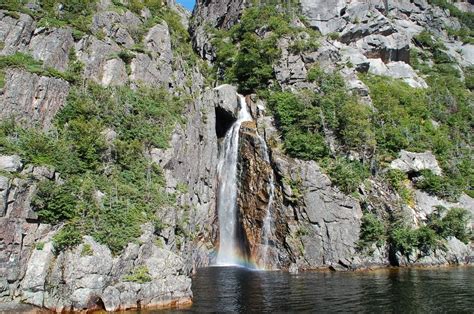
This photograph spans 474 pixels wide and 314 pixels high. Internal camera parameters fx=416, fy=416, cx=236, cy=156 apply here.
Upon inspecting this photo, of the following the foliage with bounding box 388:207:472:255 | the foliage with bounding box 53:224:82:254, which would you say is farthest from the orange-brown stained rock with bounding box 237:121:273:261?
the foliage with bounding box 53:224:82:254

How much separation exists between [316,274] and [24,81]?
27715mm

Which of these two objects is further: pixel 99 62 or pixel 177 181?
pixel 99 62

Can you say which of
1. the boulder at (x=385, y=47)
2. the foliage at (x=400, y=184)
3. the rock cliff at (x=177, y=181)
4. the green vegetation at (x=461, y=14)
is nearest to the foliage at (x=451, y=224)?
the rock cliff at (x=177, y=181)

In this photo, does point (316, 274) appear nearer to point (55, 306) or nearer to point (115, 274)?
point (115, 274)

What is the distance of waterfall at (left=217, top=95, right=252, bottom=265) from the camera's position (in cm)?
4412

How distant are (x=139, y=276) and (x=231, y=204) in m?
22.2

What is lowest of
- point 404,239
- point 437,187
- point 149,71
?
point 404,239

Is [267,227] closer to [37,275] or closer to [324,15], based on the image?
[37,275]

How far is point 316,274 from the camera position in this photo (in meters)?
34.8

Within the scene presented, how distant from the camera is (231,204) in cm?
4506

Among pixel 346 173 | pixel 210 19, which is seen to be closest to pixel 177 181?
pixel 346 173

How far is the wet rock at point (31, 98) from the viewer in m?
30.1

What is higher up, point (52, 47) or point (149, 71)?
point (149, 71)

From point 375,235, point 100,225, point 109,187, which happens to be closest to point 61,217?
point 100,225
